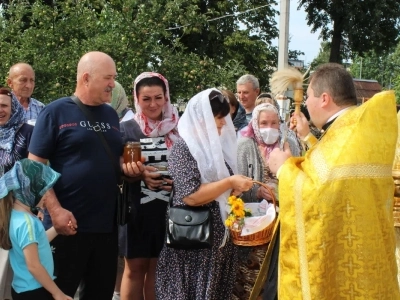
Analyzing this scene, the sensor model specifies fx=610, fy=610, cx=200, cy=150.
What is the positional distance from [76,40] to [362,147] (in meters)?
6.99

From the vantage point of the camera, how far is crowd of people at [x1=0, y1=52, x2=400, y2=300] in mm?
3176

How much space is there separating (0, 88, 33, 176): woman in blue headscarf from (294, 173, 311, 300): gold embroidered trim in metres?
2.50

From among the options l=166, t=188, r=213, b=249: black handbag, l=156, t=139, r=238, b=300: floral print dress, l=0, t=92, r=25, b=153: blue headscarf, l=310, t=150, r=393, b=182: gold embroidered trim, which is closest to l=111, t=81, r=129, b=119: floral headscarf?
l=0, t=92, r=25, b=153: blue headscarf

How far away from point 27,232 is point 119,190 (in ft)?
2.81

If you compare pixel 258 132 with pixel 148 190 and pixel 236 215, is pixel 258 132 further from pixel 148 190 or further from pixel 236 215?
pixel 236 215

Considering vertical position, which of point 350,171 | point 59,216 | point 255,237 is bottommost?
point 255,237

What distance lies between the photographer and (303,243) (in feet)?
10.6

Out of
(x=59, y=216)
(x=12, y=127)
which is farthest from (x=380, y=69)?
(x=59, y=216)

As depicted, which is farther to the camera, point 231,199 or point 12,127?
point 12,127

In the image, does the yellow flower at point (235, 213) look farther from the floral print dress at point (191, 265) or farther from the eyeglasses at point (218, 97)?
the eyeglasses at point (218, 97)

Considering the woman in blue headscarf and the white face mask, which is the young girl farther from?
the white face mask

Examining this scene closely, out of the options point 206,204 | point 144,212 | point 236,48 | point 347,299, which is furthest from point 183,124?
point 236,48

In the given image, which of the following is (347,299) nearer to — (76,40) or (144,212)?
(144,212)

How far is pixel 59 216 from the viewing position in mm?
3682
